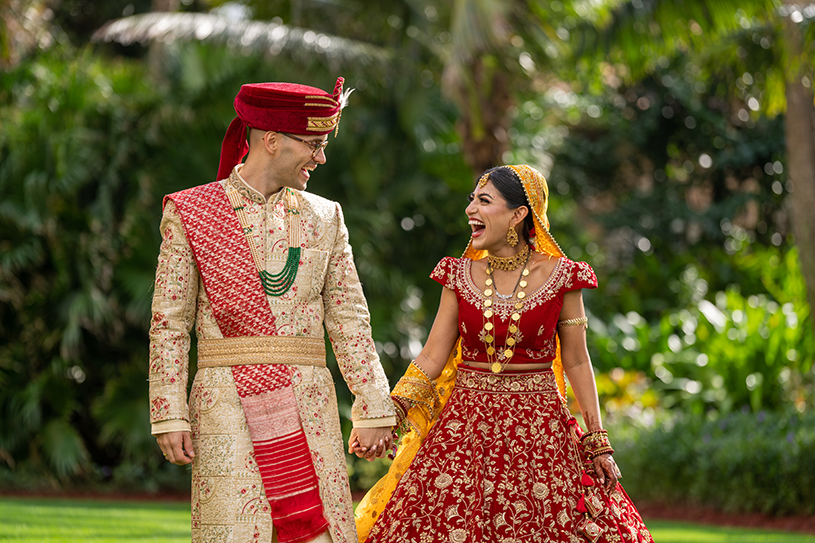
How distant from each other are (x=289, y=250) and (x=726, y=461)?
22.2 feet

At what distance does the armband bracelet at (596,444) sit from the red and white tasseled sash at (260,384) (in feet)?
3.79

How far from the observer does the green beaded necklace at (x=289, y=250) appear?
333 cm

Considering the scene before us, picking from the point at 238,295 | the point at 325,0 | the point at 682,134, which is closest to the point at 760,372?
the point at 325,0

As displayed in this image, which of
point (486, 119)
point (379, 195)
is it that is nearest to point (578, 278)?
point (486, 119)

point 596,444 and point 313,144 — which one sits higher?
point 313,144

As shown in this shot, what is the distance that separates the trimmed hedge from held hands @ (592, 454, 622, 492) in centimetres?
554

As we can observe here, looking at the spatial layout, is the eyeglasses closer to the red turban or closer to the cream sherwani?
the red turban

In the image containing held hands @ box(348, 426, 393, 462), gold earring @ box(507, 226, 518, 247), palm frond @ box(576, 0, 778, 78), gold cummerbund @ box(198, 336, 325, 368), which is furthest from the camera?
palm frond @ box(576, 0, 778, 78)

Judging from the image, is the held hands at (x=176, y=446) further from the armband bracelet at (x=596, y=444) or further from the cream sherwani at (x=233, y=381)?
the armband bracelet at (x=596, y=444)

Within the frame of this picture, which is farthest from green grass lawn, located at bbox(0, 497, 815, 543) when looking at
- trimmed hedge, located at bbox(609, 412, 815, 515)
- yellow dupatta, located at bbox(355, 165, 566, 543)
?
yellow dupatta, located at bbox(355, 165, 566, 543)

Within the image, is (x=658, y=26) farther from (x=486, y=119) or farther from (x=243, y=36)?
(x=243, y=36)

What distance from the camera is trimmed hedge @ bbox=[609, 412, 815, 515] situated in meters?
8.64

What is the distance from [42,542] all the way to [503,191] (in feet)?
13.1

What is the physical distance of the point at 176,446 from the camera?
3115 mm
